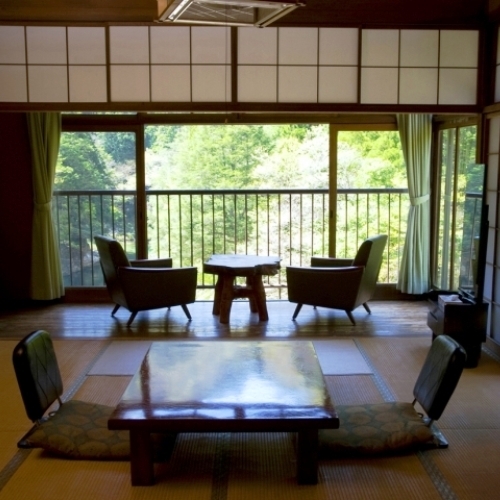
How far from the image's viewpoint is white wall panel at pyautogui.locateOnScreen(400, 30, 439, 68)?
5.51m

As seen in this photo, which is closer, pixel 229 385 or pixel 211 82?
pixel 229 385

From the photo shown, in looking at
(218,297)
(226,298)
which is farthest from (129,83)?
(218,297)

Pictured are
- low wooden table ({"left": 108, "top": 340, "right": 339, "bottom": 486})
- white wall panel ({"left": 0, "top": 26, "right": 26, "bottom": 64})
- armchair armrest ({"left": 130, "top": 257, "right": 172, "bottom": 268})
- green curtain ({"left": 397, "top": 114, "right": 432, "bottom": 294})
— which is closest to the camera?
low wooden table ({"left": 108, "top": 340, "right": 339, "bottom": 486})

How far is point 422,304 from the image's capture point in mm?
6719

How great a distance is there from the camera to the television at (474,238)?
4.76 m

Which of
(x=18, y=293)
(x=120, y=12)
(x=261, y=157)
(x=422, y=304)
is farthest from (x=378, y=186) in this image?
(x=18, y=293)

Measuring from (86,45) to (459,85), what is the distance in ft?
9.88

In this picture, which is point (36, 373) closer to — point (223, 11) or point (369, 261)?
point (223, 11)

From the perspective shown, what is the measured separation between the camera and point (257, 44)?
18.1 ft

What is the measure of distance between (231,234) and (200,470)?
16.6 ft

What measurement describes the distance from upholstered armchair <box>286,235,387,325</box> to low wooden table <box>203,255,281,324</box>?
23 centimetres

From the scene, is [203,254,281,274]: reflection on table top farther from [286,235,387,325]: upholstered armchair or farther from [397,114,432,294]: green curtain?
[397,114,432,294]: green curtain

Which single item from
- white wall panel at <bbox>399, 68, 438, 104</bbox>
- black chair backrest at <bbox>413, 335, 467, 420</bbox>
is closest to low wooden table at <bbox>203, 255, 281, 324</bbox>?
white wall panel at <bbox>399, 68, 438, 104</bbox>

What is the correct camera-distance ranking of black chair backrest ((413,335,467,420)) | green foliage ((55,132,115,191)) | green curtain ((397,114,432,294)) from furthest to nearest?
green foliage ((55,132,115,191))
green curtain ((397,114,432,294))
black chair backrest ((413,335,467,420))
